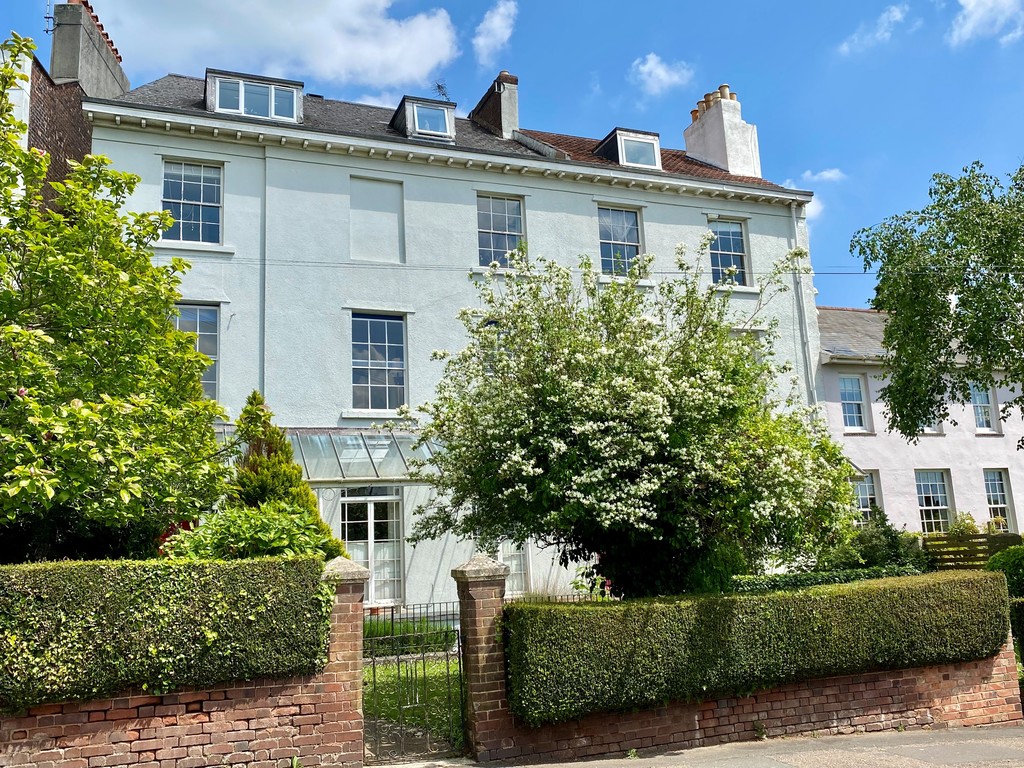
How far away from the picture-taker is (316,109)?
21.5m

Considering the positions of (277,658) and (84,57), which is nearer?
(277,658)

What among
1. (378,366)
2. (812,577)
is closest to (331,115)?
(378,366)

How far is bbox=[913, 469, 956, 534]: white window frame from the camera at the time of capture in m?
25.2

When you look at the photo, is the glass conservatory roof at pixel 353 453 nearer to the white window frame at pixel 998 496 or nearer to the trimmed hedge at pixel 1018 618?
the trimmed hedge at pixel 1018 618

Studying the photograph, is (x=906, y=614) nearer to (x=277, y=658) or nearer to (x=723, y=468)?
(x=723, y=468)

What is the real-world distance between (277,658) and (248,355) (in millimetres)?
10858

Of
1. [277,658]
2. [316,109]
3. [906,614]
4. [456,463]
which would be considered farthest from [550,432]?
[316,109]

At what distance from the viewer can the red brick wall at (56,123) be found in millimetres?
17547

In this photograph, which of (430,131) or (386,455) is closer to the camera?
(386,455)

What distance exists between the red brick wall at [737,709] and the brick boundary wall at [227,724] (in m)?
1.28

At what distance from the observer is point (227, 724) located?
7.50m

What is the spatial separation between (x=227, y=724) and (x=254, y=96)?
15.7 metres

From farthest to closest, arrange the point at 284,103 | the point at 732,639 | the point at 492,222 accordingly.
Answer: the point at 492,222
the point at 284,103
the point at 732,639

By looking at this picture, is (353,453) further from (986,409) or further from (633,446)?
(986,409)
